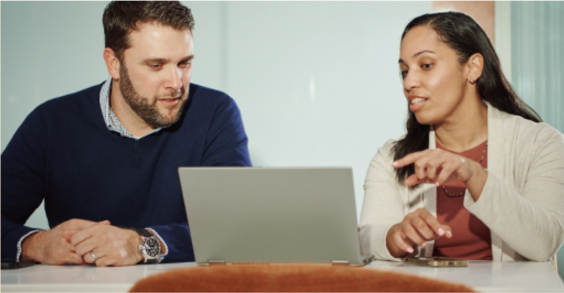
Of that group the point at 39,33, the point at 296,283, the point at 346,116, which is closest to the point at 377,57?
the point at 346,116

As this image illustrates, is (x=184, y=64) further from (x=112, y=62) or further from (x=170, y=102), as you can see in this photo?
(x=112, y=62)

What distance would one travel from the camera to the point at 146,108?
1805 mm

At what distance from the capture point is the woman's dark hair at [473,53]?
5.30 ft

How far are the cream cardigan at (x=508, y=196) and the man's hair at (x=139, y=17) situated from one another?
0.81m

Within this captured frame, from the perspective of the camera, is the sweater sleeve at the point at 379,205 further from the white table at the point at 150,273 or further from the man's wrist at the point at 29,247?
the man's wrist at the point at 29,247

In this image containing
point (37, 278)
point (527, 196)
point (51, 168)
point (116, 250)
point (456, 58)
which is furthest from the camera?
point (51, 168)

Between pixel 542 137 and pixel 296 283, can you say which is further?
pixel 542 137

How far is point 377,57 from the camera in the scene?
3.26m

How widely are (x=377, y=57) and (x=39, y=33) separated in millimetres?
2203

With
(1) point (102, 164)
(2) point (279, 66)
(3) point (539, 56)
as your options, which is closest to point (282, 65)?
(2) point (279, 66)

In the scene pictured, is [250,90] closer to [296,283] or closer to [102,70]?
[102,70]

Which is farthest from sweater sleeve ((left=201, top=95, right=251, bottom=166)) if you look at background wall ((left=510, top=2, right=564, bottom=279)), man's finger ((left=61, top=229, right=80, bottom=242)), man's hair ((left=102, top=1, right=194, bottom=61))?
background wall ((left=510, top=2, right=564, bottom=279))

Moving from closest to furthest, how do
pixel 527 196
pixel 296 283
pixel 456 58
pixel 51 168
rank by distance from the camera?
pixel 296 283 → pixel 527 196 → pixel 456 58 → pixel 51 168

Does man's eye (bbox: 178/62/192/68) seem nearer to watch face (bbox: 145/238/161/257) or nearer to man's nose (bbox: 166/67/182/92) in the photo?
man's nose (bbox: 166/67/182/92)
